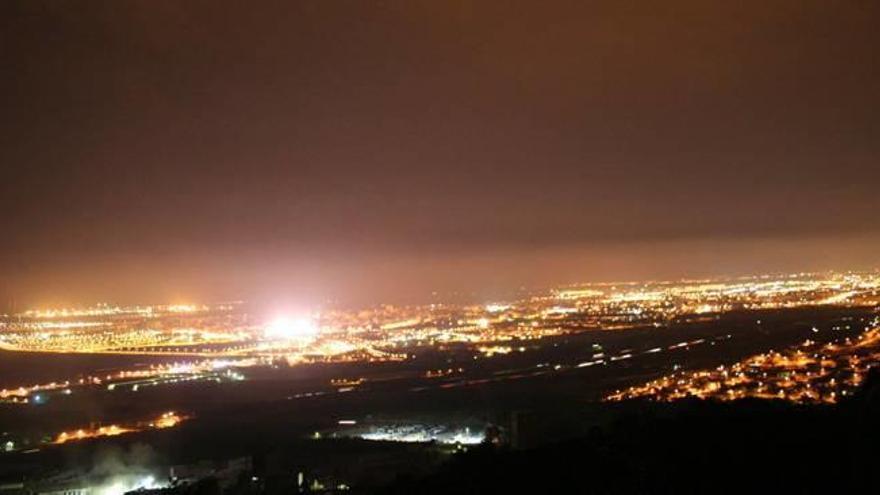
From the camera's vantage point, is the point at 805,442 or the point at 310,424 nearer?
the point at 805,442

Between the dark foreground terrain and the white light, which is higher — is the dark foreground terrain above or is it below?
below

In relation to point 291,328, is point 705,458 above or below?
below

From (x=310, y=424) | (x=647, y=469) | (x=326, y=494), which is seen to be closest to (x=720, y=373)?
(x=310, y=424)

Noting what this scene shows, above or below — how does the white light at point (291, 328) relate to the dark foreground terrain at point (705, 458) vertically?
above

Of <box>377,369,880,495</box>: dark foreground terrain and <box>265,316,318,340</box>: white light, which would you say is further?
<box>265,316,318,340</box>: white light

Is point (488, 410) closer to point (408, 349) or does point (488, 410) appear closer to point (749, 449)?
point (749, 449)

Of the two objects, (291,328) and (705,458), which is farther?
(291,328)

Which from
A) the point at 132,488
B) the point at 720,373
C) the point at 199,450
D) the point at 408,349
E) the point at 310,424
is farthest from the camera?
the point at 408,349

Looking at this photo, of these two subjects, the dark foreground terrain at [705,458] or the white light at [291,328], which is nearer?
the dark foreground terrain at [705,458]
